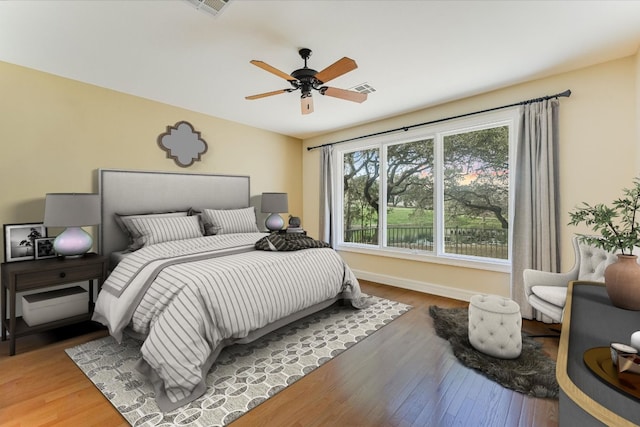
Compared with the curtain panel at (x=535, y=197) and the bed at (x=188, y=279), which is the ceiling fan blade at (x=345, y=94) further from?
the curtain panel at (x=535, y=197)

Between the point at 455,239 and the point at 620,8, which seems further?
the point at 455,239

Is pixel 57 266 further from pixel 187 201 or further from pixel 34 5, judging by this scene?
pixel 34 5

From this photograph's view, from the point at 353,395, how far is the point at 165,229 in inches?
101

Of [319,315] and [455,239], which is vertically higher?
[455,239]

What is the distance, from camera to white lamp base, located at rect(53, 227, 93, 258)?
2.68 m

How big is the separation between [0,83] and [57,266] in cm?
178

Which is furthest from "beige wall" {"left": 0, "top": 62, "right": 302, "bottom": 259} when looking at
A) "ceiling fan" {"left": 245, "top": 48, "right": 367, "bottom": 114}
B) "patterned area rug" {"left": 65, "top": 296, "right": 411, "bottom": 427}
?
"ceiling fan" {"left": 245, "top": 48, "right": 367, "bottom": 114}

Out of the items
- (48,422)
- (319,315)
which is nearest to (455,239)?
(319,315)

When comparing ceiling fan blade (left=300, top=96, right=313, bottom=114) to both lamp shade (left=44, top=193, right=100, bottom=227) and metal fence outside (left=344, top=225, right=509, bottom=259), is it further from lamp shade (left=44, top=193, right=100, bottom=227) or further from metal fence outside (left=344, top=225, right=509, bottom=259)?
metal fence outside (left=344, top=225, right=509, bottom=259)

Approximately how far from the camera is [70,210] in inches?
103

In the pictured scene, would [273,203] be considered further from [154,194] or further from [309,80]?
[309,80]

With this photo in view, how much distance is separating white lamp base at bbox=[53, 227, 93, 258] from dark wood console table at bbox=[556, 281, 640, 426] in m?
3.57

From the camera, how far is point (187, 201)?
3920mm

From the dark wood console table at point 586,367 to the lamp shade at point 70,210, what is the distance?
3426 mm
